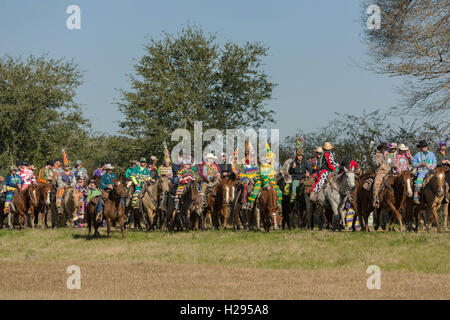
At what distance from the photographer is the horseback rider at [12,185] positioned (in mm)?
32531

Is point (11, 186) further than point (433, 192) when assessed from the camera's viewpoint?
Yes

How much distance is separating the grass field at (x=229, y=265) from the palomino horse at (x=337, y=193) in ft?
4.64

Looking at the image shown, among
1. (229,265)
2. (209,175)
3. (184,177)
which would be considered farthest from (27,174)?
(229,265)

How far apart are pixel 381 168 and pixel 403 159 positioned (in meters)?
1.21

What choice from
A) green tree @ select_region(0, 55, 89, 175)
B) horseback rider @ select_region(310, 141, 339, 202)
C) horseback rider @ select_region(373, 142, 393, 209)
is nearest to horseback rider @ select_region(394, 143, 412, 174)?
horseback rider @ select_region(373, 142, 393, 209)

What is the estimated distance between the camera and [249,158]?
26.1 meters

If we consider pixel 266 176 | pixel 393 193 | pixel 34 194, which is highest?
pixel 266 176

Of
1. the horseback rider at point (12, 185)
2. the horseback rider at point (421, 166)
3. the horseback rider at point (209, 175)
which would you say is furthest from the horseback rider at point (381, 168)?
the horseback rider at point (12, 185)

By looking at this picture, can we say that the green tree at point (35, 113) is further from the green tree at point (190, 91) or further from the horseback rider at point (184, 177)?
the horseback rider at point (184, 177)

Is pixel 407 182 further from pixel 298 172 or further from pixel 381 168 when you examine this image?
pixel 298 172

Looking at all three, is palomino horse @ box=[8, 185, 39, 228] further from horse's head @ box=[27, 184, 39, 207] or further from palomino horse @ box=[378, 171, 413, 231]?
palomino horse @ box=[378, 171, 413, 231]

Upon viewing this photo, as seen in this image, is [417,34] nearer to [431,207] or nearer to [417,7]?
[417,7]

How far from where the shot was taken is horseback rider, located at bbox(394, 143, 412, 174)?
24312mm

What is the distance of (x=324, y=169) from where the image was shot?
2494 centimetres
